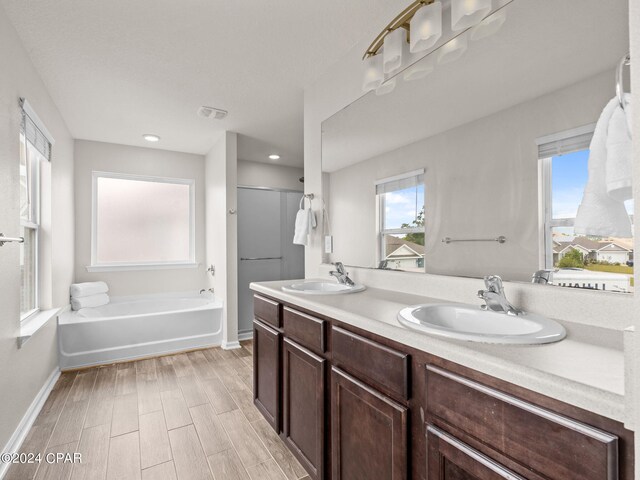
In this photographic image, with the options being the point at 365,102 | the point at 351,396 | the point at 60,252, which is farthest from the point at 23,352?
the point at 365,102

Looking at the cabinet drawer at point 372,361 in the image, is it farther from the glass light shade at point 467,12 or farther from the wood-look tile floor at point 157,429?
the glass light shade at point 467,12

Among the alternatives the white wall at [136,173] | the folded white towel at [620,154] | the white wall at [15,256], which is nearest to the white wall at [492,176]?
the folded white towel at [620,154]

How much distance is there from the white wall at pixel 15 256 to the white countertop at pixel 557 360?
6.40 feet

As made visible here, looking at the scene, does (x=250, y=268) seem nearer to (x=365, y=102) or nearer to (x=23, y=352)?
(x=23, y=352)

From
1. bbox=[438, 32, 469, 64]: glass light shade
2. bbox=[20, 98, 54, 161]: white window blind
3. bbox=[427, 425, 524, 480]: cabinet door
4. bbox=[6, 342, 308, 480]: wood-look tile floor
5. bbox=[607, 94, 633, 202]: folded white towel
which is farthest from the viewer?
bbox=[20, 98, 54, 161]: white window blind

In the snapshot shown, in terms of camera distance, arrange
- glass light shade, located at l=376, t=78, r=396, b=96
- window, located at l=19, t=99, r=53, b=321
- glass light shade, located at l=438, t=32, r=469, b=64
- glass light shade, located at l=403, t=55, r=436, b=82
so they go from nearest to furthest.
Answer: glass light shade, located at l=438, t=32, r=469, b=64
glass light shade, located at l=403, t=55, r=436, b=82
glass light shade, located at l=376, t=78, r=396, b=96
window, located at l=19, t=99, r=53, b=321

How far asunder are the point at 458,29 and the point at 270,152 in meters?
3.20

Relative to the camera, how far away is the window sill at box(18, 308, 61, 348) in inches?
80.0

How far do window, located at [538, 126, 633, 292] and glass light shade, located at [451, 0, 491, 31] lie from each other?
0.58m

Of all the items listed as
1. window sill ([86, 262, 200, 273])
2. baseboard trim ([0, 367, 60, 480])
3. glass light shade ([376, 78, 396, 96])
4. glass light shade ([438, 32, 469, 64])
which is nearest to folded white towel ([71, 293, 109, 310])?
window sill ([86, 262, 200, 273])

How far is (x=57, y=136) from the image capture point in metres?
3.04

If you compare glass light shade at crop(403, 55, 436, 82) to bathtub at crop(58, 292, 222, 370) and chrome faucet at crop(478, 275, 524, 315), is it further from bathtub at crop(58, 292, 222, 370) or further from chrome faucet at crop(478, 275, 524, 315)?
bathtub at crop(58, 292, 222, 370)

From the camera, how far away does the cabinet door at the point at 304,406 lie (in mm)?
1431

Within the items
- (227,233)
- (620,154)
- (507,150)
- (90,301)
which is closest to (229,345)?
(227,233)
